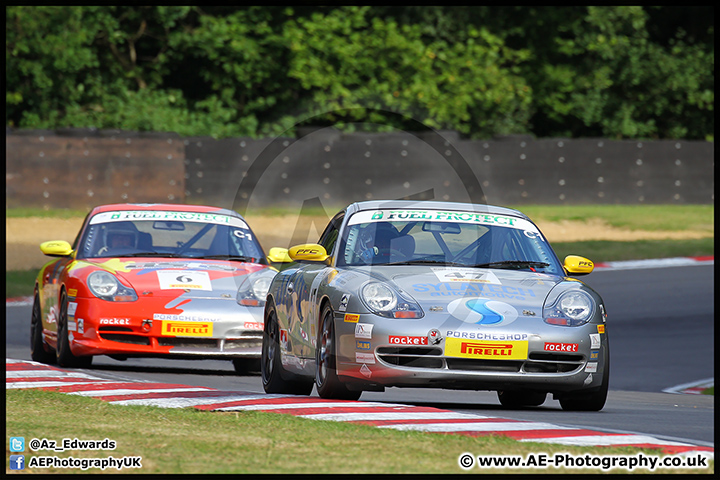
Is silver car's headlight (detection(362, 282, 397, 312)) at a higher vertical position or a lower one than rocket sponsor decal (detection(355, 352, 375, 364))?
higher

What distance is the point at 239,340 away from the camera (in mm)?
10258

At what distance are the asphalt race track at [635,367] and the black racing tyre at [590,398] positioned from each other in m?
0.08

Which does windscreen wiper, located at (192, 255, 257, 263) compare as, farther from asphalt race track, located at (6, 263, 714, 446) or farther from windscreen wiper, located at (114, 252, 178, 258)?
asphalt race track, located at (6, 263, 714, 446)

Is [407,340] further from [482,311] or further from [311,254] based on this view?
[311,254]

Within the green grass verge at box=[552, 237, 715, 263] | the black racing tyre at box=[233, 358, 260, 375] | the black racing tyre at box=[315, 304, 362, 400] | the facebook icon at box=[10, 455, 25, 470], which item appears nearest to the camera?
the facebook icon at box=[10, 455, 25, 470]

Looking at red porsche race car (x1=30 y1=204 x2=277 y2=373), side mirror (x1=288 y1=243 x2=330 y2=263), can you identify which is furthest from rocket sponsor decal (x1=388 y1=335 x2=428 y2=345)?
red porsche race car (x1=30 y1=204 x2=277 y2=373)

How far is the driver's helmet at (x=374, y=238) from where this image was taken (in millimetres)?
8203

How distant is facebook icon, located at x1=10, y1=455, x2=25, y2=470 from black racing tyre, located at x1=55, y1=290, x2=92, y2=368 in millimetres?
5156

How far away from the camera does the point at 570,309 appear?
24.9 ft

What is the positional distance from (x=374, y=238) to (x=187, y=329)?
97.7 inches

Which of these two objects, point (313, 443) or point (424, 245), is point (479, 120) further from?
point (313, 443)

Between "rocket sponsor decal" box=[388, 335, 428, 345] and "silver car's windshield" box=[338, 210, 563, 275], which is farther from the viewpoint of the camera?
"silver car's windshield" box=[338, 210, 563, 275]

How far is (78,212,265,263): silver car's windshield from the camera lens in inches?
433
